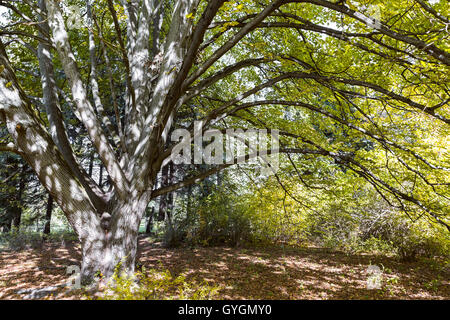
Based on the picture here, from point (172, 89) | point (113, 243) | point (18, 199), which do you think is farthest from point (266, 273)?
point (18, 199)

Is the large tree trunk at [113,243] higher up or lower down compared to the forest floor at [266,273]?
higher up

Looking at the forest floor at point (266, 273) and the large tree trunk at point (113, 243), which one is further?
the forest floor at point (266, 273)

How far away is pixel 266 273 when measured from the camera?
17.6 ft

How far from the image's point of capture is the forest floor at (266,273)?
169 inches

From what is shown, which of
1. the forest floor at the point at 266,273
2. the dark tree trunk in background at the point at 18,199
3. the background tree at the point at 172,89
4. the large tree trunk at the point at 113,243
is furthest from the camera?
the dark tree trunk in background at the point at 18,199

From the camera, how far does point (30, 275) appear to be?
194 inches

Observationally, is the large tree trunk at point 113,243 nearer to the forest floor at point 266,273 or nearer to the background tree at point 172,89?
the background tree at point 172,89

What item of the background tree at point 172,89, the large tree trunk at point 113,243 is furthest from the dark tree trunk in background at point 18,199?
the large tree trunk at point 113,243

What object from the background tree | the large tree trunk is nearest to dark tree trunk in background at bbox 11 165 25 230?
the background tree

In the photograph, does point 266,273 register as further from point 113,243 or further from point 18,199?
point 18,199

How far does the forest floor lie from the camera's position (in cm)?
428

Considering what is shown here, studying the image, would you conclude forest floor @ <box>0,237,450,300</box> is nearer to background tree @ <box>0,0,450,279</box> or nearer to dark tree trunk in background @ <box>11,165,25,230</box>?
background tree @ <box>0,0,450,279</box>

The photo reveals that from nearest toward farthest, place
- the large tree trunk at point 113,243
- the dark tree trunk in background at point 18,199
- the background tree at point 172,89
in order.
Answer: the background tree at point 172,89, the large tree trunk at point 113,243, the dark tree trunk in background at point 18,199
